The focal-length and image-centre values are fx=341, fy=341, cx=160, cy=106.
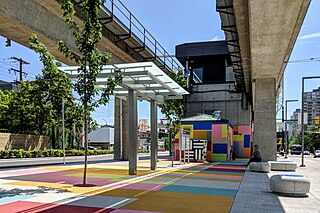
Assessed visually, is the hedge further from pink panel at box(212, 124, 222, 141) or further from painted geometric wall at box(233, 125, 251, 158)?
painted geometric wall at box(233, 125, 251, 158)

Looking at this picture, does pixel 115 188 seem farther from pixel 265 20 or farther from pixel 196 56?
pixel 196 56

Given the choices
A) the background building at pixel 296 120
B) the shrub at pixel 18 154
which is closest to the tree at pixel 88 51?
the background building at pixel 296 120

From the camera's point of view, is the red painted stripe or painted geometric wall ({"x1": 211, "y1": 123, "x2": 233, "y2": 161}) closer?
the red painted stripe

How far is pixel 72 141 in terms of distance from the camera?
70562 millimetres

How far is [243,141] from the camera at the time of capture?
4309cm

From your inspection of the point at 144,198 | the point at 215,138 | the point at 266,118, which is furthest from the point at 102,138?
the point at 144,198

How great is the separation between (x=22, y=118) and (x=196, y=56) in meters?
26.7

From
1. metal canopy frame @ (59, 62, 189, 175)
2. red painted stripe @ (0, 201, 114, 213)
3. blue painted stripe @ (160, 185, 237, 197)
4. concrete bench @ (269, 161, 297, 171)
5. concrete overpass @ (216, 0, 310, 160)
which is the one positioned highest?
concrete overpass @ (216, 0, 310, 160)

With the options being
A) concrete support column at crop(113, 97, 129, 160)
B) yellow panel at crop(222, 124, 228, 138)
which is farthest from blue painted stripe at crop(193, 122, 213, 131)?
concrete support column at crop(113, 97, 129, 160)

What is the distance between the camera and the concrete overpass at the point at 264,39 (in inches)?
534

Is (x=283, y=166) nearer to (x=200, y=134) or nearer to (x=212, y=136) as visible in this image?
(x=212, y=136)

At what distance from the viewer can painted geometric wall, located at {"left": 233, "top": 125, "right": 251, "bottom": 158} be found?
43.0 meters

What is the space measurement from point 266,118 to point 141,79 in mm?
14091

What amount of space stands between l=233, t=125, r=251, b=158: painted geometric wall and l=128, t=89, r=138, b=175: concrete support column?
27.9m
